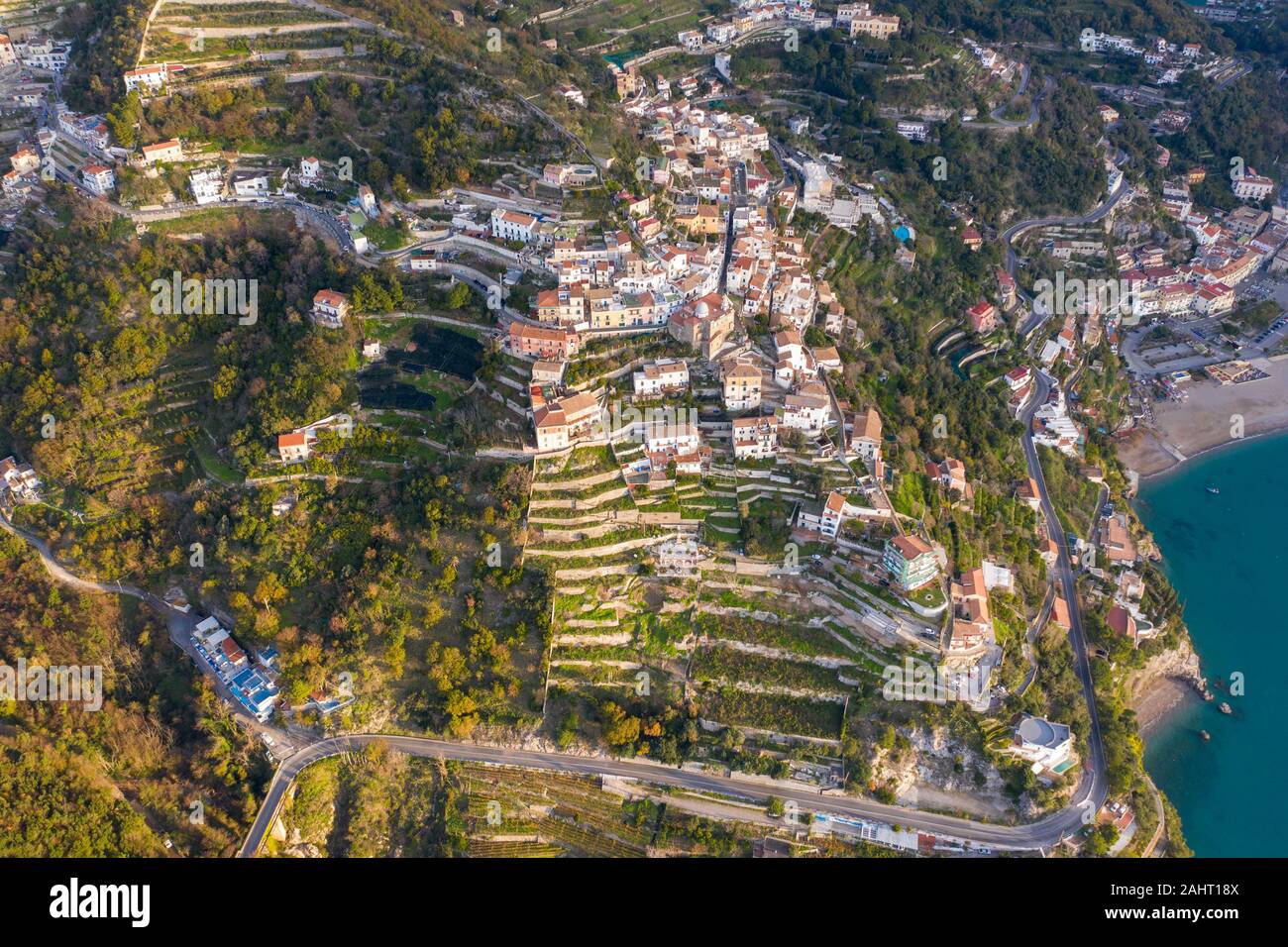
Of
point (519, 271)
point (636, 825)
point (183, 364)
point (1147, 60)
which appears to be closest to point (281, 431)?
point (183, 364)

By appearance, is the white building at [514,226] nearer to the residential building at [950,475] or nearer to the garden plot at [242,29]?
the garden plot at [242,29]

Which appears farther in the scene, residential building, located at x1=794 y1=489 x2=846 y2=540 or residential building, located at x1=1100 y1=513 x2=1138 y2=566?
residential building, located at x1=1100 y1=513 x2=1138 y2=566

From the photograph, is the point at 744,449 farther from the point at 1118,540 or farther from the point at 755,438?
the point at 1118,540

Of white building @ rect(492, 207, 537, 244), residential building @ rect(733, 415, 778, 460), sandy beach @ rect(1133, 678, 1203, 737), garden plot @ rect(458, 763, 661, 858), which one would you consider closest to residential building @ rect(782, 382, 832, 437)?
residential building @ rect(733, 415, 778, 460)

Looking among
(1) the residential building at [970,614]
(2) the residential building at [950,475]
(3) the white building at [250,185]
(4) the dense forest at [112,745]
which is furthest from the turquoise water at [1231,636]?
(3) the white building at [250,185]

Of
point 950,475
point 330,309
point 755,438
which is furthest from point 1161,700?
point 330,309

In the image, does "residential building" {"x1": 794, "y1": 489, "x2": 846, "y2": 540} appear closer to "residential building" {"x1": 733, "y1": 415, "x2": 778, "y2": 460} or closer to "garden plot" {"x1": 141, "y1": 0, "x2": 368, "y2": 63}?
"residential building" {"x1": 733, "y1": 415, "x2": 778, "y2": 460}
